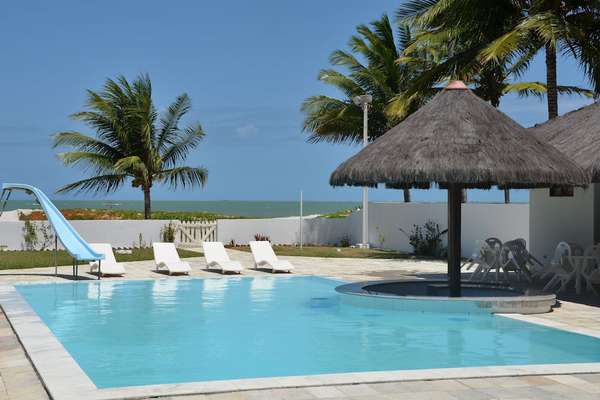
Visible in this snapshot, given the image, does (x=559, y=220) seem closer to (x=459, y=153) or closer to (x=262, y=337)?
(x=459, y=153)

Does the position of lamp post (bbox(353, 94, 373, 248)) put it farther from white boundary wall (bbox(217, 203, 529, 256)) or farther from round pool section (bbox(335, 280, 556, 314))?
round pool section (bbox(335, 280, 556, 314))

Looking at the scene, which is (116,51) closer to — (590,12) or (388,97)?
(388,97)

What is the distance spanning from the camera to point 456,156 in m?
11.9

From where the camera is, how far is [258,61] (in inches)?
1635

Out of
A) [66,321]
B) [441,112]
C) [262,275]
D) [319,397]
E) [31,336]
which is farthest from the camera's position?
[262,275]

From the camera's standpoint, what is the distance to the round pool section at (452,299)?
11953 mm

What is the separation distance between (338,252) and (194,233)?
5.30m

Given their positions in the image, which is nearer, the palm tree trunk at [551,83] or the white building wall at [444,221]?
the palm tree trunk at [551,83]

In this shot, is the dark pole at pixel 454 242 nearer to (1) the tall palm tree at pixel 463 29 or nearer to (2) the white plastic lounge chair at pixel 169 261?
(2) the white plastic lounge chair at pixel 169 261

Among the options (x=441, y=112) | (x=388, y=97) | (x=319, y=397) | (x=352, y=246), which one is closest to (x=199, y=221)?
(x=352, y=246)

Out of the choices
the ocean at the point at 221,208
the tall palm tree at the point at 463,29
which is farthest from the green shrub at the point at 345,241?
the ocean at the point at 221,208

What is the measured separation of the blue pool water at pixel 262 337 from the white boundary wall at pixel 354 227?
28.9ft

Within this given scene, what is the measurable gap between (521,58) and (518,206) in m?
7.29

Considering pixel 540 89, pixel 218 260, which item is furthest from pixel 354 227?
pixel 218 260
